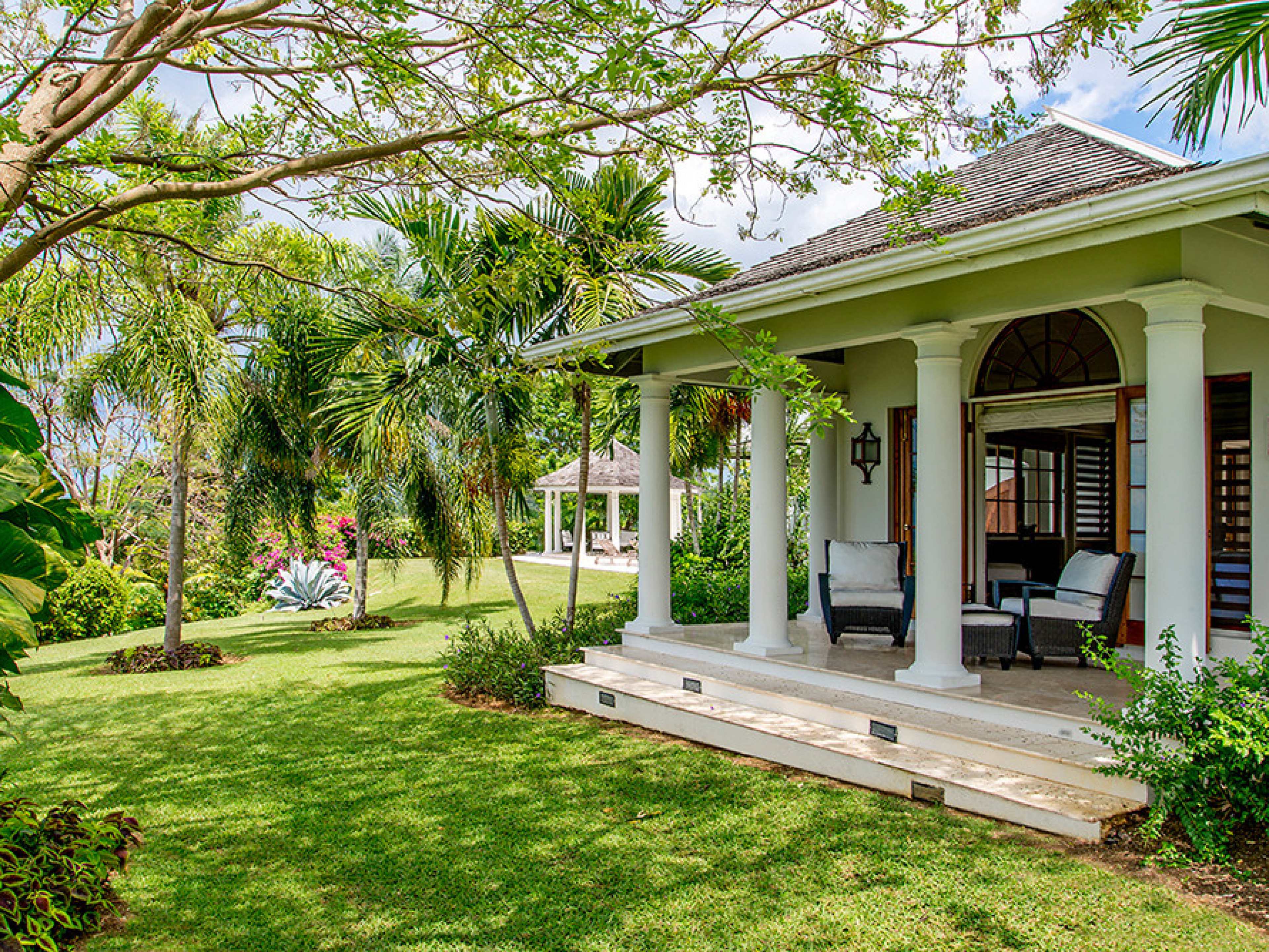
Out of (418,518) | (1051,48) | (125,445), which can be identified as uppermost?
(1051,48)

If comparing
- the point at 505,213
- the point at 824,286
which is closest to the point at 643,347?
the point at 824,286

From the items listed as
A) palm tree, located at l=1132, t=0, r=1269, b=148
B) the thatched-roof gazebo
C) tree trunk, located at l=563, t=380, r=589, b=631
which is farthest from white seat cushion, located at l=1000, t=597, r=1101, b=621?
the thatched-roof gazebo

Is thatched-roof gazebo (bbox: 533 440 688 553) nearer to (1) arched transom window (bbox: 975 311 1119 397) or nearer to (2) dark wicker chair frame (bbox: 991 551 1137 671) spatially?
(1) arched transom window (bbox: 975 311 1119 397)

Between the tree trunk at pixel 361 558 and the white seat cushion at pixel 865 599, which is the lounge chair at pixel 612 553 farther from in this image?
the white seat cushion at pixel 865 599

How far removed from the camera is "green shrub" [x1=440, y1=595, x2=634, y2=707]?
9.21m

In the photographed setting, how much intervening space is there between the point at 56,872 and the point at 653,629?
6.01m

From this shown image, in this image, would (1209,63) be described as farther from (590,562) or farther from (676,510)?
(676,510)

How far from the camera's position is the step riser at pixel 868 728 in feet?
16.9

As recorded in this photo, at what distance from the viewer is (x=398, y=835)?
5.25 metres

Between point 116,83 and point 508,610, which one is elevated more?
point 116,83

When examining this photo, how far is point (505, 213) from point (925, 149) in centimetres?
255

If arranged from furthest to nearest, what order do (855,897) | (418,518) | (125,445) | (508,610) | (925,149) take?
(125,445), (508,610), (418,518), (925,149), (855,897)

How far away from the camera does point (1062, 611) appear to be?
7.05 meters

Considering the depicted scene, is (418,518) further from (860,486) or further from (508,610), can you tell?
(860,486)
